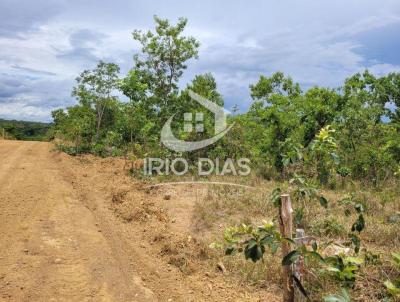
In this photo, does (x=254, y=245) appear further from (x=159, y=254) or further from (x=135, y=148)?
(x=135, y=148)

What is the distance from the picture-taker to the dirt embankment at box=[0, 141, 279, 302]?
14.9 feet

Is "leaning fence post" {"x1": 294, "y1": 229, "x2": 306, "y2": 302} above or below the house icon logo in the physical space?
below

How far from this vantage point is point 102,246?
5.80m

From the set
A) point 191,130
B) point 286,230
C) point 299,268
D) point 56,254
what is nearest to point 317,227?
point 299,268

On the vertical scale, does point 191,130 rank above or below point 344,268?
above

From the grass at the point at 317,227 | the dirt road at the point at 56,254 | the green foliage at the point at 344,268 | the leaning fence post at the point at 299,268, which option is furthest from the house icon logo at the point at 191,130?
the green foliage at the point at 344,268

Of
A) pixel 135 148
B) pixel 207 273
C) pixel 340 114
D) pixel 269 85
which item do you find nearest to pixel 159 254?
pixel 207 273

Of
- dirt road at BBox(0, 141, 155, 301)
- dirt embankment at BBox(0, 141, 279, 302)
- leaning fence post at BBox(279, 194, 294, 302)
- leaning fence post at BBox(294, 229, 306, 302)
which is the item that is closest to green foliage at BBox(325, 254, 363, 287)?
leaning fence post at BBox(279, 194, 294, 302)

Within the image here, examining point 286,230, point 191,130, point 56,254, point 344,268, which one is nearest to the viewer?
point 344,268

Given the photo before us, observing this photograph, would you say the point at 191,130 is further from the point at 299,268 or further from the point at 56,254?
the point at 299,268

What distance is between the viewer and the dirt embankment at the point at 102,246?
4547mm

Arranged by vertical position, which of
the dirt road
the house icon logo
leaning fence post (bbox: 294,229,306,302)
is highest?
the house icon logo

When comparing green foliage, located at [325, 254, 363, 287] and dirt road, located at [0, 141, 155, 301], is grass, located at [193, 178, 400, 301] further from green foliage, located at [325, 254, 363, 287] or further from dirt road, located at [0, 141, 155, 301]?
dirt road, located at [0, 141, 155, 301]

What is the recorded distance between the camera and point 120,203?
8047mm
